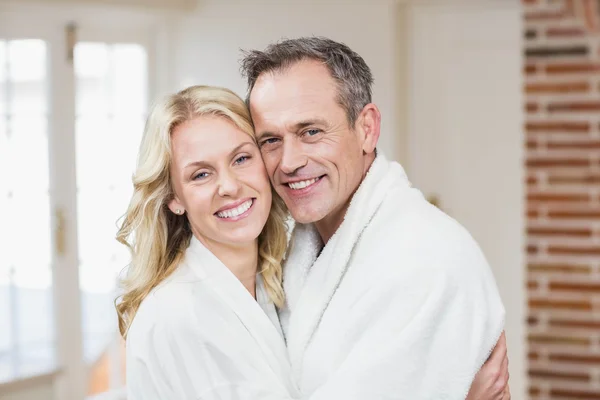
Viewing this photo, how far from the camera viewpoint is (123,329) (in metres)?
1.75

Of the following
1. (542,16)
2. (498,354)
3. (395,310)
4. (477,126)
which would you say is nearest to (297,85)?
(395,310)

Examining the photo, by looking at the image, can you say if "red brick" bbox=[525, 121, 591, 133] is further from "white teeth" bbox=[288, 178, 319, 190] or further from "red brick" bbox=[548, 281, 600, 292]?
"white teeth" bbox=[288, 178, 319, 190]

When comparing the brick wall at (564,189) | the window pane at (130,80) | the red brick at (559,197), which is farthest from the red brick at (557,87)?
the window pane at (130,80)

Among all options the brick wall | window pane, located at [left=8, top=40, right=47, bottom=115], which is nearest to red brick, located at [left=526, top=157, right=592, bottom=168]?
the brick wall

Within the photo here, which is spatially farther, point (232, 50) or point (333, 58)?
point (232, 50)

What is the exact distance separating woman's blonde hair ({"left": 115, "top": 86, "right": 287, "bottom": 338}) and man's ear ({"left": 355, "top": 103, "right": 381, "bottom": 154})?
243 millimetres

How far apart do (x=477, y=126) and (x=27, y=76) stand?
203 cm

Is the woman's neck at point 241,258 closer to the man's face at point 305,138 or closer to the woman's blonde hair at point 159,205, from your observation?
the woman's blonde hair at point 159,205

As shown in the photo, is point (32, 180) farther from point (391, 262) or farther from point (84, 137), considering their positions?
point (391, 262)

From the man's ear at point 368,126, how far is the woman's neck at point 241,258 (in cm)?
33

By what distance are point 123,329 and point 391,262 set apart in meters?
0.62

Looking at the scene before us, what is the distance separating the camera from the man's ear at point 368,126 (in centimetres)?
172

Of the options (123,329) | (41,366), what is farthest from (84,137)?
(123,329)

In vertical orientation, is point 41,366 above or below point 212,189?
below
